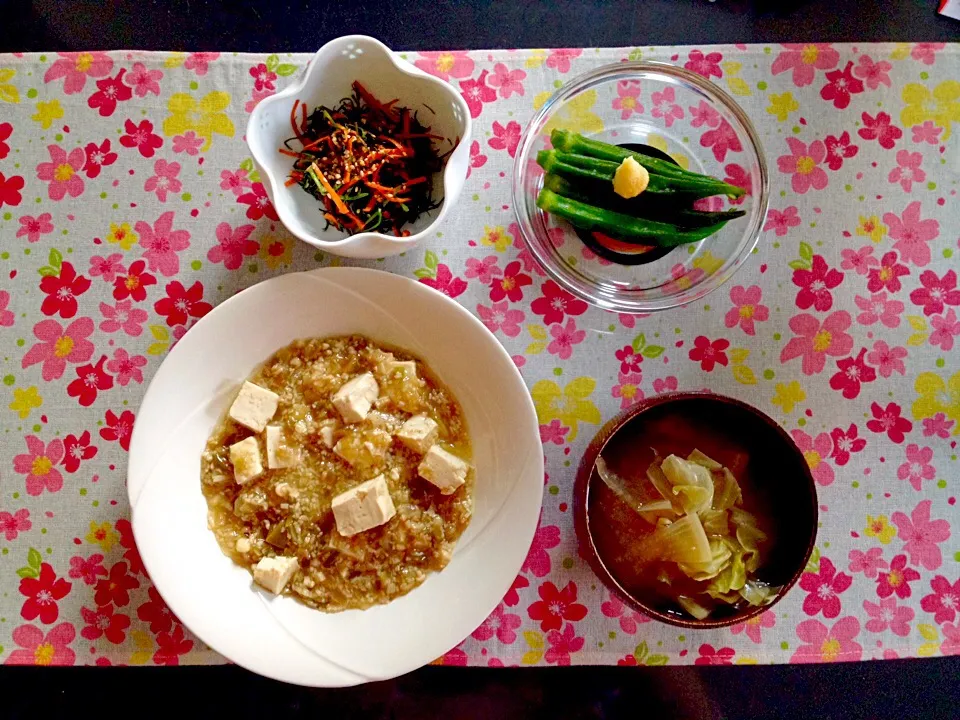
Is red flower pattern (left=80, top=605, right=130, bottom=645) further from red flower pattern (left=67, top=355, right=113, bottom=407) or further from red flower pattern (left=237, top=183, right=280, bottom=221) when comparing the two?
red flower pattern (left=237, top=183, right=280, bottom=221)

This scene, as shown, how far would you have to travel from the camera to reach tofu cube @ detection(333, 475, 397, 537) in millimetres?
1678

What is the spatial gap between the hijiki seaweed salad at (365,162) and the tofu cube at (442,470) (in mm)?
565

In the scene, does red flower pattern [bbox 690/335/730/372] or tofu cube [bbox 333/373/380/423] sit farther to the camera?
red flower pattern [bbox 690/335/730/372]

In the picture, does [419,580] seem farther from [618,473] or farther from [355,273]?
[355,273]

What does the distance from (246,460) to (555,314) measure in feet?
2.86

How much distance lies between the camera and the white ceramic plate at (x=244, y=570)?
1689 millimetres

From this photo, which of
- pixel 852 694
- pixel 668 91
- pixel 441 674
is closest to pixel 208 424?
pixel 441 674

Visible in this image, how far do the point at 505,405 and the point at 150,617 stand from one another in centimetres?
112

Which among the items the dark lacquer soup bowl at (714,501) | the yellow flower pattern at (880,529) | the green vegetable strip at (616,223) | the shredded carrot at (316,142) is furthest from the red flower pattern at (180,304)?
the yellow flower pattern at (880,529)

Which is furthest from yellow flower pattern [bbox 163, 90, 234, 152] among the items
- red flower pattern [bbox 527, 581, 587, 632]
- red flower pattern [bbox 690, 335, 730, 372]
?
red flower pattern [bbox 527, 581, 587, 632]

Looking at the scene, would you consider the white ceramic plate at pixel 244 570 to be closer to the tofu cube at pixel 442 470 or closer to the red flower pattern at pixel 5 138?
the tofu cube at pixel 442 470

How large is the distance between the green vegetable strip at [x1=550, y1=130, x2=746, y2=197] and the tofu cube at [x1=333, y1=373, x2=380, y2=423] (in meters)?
0.77

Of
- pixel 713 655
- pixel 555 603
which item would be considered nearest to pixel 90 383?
pixel 555 603

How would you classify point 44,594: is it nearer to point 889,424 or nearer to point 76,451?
point 76,451
